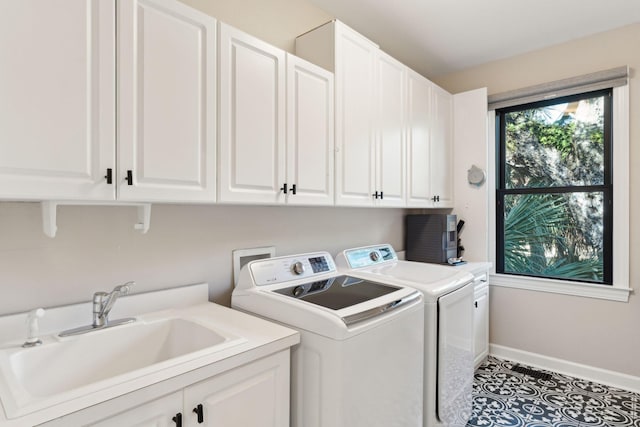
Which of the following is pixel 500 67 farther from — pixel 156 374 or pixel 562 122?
pixel 156 374

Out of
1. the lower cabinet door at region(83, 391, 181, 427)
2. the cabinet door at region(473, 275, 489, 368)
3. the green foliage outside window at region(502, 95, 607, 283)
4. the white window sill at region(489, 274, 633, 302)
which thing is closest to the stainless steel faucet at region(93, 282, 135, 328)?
the lower cabinet door at region(83, 391, 181, 427)

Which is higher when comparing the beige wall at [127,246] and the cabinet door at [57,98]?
the cabinet door at [57,98]

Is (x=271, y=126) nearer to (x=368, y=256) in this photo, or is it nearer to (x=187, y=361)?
(x=187, y=361)

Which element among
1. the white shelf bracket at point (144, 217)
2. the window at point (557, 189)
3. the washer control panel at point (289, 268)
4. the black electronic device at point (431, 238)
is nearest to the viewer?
the white shelf bracket at point (144, 217)

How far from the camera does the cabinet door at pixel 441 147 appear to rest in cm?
283

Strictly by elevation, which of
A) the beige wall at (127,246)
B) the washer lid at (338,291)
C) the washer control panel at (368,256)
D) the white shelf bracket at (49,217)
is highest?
the white shelf bracket at (49,217)

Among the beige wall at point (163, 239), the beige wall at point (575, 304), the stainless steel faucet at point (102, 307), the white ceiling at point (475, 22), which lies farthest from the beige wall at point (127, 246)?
the beige wall at point (575, 304)

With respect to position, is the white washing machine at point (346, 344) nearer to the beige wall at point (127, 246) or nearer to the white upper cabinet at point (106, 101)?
the beige wall at point (127, 246)

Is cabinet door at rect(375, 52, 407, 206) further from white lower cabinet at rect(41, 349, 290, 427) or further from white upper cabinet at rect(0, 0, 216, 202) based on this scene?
white lower cabinet at rect(41, 349, 290, 427)

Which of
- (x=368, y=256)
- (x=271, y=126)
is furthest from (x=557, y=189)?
(x=271, y=126)

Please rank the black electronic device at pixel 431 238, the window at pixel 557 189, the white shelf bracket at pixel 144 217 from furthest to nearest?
1. the black electronic device at pixel 431 238
2. the window at pixel 557 189
3. the white shelf bracket at pixel 144 217

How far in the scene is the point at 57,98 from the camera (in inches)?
38.2

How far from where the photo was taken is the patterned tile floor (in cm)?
211

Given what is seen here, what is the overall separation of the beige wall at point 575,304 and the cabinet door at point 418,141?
2.77ft
